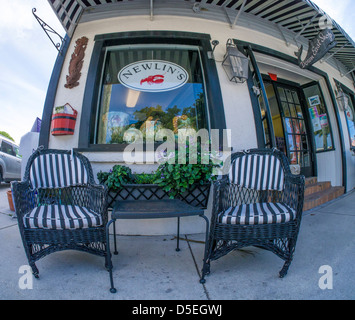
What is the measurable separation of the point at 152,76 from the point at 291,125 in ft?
11.3

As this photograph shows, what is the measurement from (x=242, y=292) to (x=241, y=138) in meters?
2.02

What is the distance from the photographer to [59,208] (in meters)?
1.79

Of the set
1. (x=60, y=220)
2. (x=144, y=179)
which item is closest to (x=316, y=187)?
(x=144, y=179)

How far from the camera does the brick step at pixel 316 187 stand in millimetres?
3879

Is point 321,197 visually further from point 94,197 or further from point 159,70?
point 94,197

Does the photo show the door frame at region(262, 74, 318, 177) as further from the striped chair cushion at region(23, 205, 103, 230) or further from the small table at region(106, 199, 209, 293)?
the striped chair cushion at region(23, 205, 103, 230)

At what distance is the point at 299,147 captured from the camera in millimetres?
4500

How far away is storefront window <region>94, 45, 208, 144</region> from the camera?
3.07 meters

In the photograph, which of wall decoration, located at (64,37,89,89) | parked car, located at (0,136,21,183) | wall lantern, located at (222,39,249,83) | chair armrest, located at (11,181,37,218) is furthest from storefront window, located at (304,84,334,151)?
parked car, located at (0,136,21,183)

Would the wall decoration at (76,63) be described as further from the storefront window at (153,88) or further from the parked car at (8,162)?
the parked car at (8,162)

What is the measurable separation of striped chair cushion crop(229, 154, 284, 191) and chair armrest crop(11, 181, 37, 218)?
195 centimetres

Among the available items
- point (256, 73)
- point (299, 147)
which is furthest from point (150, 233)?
point (299, 147)

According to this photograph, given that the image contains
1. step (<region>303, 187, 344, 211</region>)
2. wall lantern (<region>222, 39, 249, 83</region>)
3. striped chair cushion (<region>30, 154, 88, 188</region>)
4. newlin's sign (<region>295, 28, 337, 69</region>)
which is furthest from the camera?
step (<region>303, 187, 344, 211</region>)
